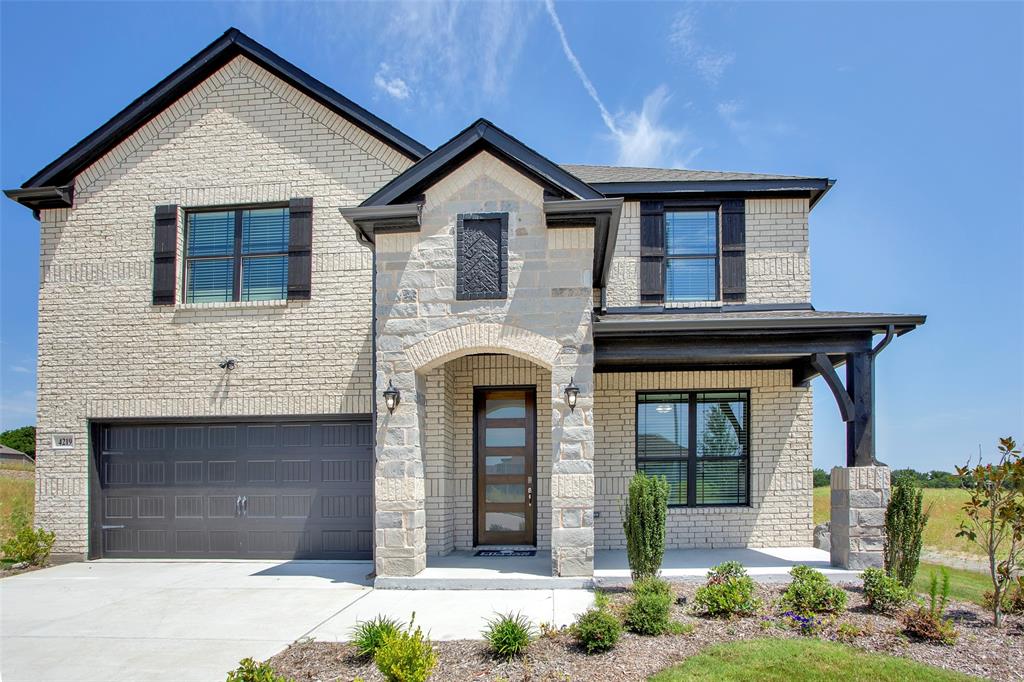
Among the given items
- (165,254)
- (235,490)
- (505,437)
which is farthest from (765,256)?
(165,254)

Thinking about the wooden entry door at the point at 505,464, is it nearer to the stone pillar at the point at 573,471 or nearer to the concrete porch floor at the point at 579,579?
the concrete porch floor at the point at 579,579

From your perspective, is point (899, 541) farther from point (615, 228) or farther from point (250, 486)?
point (250, 486)

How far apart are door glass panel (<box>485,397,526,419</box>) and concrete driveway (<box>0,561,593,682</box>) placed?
303 cm

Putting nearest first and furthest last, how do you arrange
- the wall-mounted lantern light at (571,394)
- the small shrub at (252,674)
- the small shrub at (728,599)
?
the small shrub at (252,674) < the small shrub at (728,599) < the wall-mounted lantern light at (571,394)

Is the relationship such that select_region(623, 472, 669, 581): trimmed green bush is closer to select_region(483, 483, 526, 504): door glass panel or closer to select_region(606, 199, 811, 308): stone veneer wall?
select_region(483, 483, 526, 504): door glass panel

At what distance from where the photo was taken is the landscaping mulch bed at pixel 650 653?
6.00 m

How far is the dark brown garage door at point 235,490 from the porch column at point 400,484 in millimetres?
2055

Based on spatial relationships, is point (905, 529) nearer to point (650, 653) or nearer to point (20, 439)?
point (650, 653)

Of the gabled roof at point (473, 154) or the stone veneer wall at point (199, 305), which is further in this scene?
the stone veneer wall at point (199, 305)

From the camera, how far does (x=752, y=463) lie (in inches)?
464

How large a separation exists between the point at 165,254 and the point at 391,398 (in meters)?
5.25

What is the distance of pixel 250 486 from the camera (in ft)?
38.6

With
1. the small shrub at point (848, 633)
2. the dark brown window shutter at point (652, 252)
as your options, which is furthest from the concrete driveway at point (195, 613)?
the dark brown window shutter at point (652, 252)

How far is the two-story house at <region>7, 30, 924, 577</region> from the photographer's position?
11.5m
